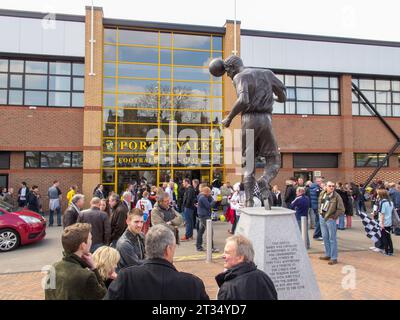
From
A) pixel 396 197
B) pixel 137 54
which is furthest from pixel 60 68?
pixel 396 197

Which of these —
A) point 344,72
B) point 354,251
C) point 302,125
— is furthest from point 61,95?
point 344,72

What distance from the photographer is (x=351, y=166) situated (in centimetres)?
2044

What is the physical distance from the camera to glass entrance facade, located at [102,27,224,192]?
58.2 feet

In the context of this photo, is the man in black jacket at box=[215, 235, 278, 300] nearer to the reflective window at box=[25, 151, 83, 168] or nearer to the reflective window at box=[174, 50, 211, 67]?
the reflective window at box=[25, 151, 83, 168]

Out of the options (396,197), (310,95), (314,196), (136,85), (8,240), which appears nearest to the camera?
(8,240)

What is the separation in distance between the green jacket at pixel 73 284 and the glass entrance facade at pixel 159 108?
15.3 meters

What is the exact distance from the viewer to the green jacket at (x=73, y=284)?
242cm

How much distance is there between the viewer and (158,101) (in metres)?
18.3

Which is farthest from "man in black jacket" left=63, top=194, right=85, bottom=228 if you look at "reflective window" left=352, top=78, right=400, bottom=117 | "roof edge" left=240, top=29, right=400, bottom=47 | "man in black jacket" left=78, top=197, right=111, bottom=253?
"reflective window" left=352, top=78, right=400, bottom=117

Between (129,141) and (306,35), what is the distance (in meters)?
13.0

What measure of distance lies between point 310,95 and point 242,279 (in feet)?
66.8

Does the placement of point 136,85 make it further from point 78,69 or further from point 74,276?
point 74,276

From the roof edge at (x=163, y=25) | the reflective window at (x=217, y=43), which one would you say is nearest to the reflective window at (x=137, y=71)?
the roof edge at (x=163, y=25)
